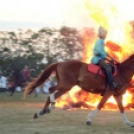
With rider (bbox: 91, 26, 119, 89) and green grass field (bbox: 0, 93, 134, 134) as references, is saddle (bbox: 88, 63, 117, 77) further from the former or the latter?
green grass field (bbox: 0, 93, 134, 134)

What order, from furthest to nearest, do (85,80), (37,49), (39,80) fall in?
(37,49)
(39,80)
(85,80)

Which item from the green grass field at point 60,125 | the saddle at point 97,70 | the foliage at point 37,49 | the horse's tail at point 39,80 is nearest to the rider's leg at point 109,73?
the saddle at point 97,70

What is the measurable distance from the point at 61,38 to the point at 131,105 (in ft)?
93.3

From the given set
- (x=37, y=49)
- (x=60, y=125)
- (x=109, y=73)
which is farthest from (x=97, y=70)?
(x=37, y=49)

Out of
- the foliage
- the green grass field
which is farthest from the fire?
the foliage

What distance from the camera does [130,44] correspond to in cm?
1900

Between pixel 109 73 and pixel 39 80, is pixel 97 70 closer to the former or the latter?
pixel 109 73

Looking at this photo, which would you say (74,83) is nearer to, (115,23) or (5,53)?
(115,23)

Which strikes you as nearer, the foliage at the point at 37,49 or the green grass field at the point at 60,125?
the green grass field at the point at 60,125

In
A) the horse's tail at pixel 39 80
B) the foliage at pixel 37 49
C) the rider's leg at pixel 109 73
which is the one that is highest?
the rider's leg at pixel 109 73

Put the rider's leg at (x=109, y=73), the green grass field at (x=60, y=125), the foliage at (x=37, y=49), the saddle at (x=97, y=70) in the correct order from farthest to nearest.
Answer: the foliage at (x=37, y=49)
the saddle at (x=97, y=70)
the rider's leg at (x=109, y=73)
the green grass field at (x=60, y=125)

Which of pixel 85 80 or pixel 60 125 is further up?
pixel 85 80

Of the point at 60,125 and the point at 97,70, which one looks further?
the point at 97,70

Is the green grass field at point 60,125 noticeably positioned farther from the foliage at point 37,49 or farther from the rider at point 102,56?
the foliage at point 37,49
